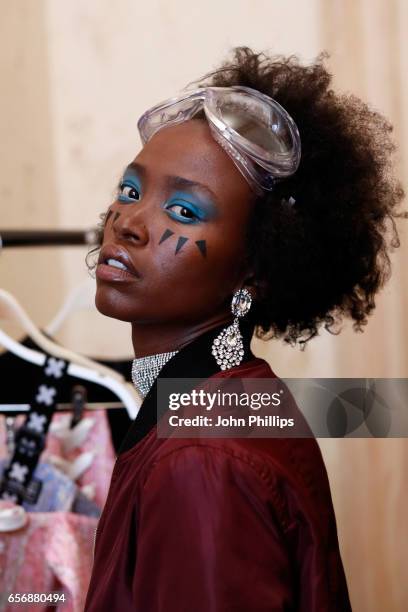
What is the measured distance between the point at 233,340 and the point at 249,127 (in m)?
0.23

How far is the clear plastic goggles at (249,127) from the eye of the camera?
85 centimetres

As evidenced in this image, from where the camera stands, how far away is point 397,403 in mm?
1146

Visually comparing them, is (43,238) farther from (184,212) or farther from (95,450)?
(184,212)

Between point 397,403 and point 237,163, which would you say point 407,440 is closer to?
point 397,403

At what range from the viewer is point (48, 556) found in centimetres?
111

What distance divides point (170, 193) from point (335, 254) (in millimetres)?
216

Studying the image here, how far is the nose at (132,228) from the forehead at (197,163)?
43mm

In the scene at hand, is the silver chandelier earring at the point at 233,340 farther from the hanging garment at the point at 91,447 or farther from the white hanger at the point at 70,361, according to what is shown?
the hanging garment at the point at 91,447

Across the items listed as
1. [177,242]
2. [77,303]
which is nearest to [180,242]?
[177,242]

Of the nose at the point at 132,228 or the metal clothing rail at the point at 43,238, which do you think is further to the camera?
the metal clothing rail at the point at 43,238

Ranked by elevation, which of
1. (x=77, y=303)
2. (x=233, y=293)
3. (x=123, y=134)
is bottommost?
(x=233, y=293)

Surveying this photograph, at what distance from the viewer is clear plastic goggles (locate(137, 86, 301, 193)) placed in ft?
2.81

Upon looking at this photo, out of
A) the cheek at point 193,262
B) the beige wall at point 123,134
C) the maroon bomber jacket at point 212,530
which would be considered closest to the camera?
the maroon bomber jacket at point 212,530

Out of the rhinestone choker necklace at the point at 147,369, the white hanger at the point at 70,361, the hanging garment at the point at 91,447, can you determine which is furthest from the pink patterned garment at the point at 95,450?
the rhinestone choker necklace at the point at 147,369
